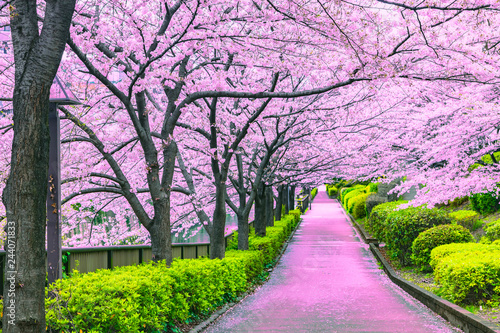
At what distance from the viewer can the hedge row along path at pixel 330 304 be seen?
6852 millimetres

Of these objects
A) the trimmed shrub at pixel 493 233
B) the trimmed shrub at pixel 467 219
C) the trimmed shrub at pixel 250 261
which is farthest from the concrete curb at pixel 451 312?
the trimmed shrub at pixel 467 219

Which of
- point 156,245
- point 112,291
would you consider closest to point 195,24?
point 156,245

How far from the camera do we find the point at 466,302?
7.10 m

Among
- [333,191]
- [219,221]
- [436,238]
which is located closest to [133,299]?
[219,221]

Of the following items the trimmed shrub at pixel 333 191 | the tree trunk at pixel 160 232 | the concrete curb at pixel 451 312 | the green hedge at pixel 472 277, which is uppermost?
the trimmed shrub at pixel 333 191

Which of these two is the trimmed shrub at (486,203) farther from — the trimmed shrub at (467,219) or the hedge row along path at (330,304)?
the hedge row along path at (330,304)

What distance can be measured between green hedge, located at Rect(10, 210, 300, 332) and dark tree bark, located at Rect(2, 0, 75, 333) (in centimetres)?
77

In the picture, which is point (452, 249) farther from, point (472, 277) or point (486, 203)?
point (486, 203)

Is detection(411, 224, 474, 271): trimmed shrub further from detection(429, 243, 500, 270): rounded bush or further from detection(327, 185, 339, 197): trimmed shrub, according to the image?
detection(327, 185, 339, 197): trimmed shrub

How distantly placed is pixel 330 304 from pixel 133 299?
4.66 m

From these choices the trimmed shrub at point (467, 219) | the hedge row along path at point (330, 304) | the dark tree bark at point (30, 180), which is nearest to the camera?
the dark tree bark at point (30, 180)

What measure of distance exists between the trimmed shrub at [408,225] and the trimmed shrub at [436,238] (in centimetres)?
85

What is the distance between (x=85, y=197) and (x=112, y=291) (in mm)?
9232

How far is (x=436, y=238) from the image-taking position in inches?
420
